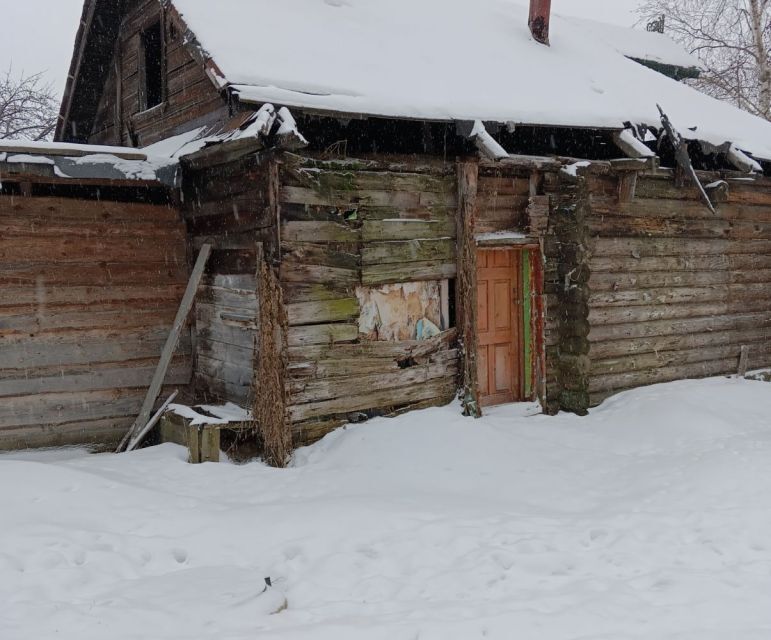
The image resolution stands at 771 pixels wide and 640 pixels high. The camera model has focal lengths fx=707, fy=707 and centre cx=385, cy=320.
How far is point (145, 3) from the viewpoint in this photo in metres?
9.45

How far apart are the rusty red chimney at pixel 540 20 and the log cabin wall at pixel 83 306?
20.7 feet

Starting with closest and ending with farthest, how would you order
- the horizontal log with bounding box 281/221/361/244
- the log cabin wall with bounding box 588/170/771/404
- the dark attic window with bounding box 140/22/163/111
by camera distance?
the horizontal log with bounding box 281/221/361/244
the log cabin wall with bounding box 588/170/771/404
the dark attic window with bounding box 140/22/163/111

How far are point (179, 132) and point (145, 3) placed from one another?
6.96ft

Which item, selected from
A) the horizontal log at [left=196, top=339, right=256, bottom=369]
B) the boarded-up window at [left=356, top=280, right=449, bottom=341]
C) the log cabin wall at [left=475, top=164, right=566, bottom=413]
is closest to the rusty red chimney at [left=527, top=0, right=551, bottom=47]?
the log cabin wall at [left=475, top=164, right=566, bottom=413]

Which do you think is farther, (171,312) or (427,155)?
(171,312)

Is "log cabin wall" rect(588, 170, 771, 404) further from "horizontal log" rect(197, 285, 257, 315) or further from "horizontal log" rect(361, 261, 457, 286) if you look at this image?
"horizontal log" rect(197, 285, 257, 315)

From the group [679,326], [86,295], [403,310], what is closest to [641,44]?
[679,326]

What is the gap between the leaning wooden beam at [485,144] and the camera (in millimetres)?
7109

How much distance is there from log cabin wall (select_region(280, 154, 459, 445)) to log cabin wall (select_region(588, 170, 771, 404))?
2.35 m

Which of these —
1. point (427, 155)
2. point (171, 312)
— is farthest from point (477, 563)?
point (171, 312)

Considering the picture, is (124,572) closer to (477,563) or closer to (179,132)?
(477,563)

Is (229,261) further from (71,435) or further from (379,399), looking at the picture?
(71,435)

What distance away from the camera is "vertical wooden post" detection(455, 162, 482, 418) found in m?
7.87

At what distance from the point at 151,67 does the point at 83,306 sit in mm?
3984
